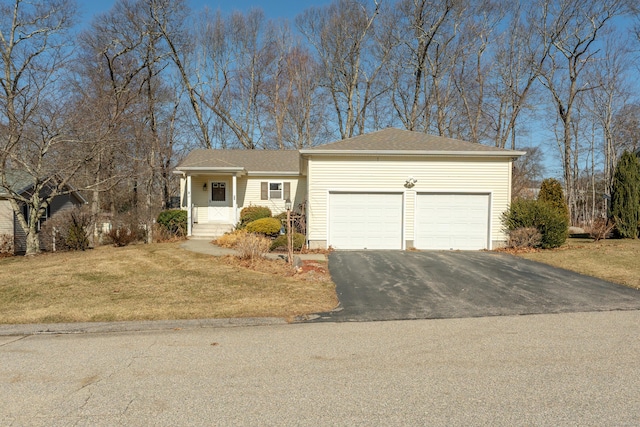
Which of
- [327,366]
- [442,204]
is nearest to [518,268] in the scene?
[442,204]

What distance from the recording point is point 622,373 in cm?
391

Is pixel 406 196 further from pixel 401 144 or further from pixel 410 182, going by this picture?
pixel 401 144

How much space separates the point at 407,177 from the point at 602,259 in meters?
6.39

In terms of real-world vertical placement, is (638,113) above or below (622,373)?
above

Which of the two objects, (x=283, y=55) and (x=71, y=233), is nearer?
(x=71, y=233)

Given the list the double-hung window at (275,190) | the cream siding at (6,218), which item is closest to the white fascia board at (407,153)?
the double-hung window at (275,190)

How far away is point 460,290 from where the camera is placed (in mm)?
8031

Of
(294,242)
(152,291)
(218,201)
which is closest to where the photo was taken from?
(152,291)

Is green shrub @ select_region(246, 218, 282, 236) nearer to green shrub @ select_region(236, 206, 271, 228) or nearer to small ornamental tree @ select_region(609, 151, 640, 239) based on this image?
green shrub @ select_region(236, 206, 271, 228)

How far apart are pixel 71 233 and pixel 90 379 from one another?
12.8 metres

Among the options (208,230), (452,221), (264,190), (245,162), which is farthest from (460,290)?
(245,162)

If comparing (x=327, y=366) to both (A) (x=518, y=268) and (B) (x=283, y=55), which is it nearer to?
(A) (x=518, y=268)

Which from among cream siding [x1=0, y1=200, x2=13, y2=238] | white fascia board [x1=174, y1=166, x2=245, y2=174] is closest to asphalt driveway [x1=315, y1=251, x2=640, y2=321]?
white fascia board [x1=174, y1=166, x2=245, y2=174]

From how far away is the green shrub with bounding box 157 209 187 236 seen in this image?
18.1 m
